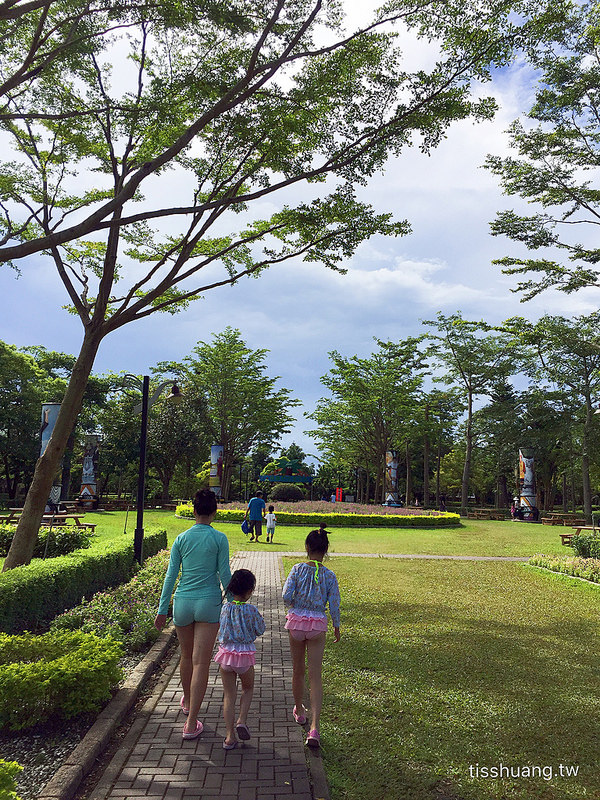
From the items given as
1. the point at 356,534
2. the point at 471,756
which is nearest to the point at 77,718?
the point at 471,756

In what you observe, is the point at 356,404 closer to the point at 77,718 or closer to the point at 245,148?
the point at 245,148

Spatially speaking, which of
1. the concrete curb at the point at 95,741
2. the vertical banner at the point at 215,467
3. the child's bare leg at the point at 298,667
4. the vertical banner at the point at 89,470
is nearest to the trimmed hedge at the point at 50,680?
the concrete curb at the point at 95,741

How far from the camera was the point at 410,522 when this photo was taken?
1093 inches

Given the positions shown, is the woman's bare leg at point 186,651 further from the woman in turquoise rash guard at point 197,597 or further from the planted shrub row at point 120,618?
the planted shrub row at point 120,618

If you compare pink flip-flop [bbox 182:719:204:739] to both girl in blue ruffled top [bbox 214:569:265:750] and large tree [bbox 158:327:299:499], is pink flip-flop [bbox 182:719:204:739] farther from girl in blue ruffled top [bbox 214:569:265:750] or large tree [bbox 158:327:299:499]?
large tree [bbox 158:327:299:499]

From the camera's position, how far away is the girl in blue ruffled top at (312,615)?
4.09 metres

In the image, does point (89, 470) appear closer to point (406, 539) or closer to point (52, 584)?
point (406, 539)

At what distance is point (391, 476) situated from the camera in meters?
36.9

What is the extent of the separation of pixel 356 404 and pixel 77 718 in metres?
37.7

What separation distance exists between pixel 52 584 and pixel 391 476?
102ft

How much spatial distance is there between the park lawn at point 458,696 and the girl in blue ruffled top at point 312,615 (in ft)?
1.34

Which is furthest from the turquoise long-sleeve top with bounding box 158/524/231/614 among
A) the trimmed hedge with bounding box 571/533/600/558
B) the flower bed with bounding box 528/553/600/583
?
the trimmed hedge with bounding box 571/533/600/558

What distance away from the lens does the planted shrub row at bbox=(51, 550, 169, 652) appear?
20.6 feet

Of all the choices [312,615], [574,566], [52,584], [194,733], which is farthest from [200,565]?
[574,566]
